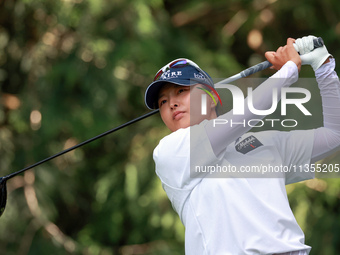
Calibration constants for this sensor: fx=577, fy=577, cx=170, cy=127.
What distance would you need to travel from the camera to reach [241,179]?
5.12 feet

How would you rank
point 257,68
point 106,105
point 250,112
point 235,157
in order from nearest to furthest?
point 250,112, point 235,157, point 257,68, point 106,105

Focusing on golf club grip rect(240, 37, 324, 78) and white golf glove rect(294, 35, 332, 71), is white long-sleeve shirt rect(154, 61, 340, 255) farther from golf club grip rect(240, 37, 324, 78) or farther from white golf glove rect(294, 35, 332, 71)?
golf club grip rect(240, 37, 324, 78)

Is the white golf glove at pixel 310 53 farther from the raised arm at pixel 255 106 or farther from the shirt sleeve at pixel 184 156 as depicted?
the shirt sleeve at pixel 184 156

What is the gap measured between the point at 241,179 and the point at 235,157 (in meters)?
0.09

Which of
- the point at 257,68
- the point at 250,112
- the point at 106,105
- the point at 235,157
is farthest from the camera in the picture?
the point at 106,105

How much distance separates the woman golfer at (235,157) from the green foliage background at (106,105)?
2355 millimetres

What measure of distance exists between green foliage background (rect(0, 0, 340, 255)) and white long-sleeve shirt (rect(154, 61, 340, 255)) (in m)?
2.42

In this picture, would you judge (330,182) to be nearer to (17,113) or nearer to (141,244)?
(141,244)

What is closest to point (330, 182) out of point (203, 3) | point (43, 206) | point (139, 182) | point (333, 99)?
point (139, 182)

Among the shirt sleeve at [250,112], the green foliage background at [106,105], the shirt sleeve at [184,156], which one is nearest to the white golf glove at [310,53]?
the shirt sleeve at [250,112]

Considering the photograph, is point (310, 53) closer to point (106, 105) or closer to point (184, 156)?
point (184, 156)

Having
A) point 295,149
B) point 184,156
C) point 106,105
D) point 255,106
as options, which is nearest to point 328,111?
point 295,149

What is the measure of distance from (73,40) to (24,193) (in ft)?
3.99

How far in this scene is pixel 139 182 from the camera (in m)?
4.31
